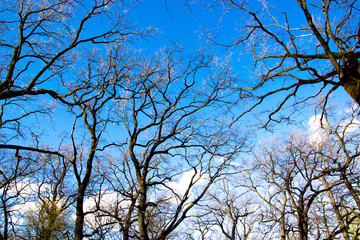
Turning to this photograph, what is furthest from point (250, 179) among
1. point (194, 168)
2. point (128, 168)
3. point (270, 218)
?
point (128, 168)

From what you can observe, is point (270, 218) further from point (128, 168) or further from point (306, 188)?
point (128, 168)

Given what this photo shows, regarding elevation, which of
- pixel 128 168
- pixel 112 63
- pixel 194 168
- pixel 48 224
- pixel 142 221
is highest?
pixel 112 63

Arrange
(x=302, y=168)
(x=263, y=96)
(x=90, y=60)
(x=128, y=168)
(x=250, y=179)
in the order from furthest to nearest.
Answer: (x=250, y=179), (x=302, y=168), (x=128, y=168), (x=90, y=60), (x=263, y=96)

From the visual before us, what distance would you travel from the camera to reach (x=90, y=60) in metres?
8.66

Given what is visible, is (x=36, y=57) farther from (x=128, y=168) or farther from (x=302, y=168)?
(x=302, y=168)

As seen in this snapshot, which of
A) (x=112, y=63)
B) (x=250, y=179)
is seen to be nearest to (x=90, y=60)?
(x=112, y=63)

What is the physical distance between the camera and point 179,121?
9297mm

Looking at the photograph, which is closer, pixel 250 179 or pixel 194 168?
pixel 194 168

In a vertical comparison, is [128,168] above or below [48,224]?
above

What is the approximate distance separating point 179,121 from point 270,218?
9029 millimetres

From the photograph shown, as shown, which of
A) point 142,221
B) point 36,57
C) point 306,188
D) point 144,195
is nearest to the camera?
point 36,57

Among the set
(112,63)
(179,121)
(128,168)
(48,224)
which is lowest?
(48,224)

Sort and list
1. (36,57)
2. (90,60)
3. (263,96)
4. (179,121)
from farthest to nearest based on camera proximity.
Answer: (179,121), (90,60), (36,57), (263,96)

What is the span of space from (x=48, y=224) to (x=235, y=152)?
8586 millimetres
